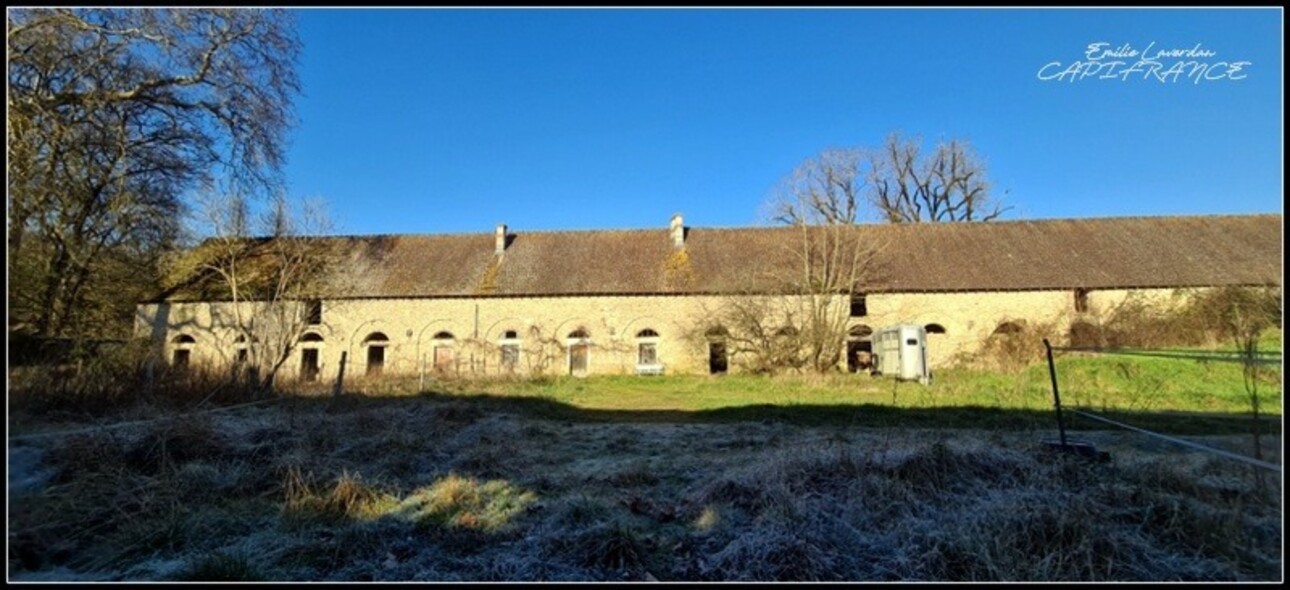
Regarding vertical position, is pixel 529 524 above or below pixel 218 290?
below

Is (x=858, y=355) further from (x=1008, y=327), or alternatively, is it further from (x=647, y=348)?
(x=647, y=348)

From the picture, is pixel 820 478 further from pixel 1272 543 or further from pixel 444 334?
pixel 444 334

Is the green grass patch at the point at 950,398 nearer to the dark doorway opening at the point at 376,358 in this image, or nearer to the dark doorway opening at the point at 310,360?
the dark doorway opening at the point at 376,358

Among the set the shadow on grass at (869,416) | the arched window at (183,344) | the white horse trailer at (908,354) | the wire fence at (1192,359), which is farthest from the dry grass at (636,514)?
the arched window at (183,344)

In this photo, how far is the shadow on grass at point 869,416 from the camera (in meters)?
8.39

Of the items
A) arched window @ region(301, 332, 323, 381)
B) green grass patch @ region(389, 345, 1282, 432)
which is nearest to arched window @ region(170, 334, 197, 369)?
arched window @ region(301, 332, 323, 381)

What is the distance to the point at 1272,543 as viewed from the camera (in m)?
3.74

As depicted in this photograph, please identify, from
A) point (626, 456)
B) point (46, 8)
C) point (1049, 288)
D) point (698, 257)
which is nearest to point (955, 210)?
point (1049, 288)

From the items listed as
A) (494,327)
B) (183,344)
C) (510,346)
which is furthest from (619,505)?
(183,344)

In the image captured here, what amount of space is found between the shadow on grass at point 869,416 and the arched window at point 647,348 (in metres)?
11.1

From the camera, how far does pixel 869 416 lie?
973 cm

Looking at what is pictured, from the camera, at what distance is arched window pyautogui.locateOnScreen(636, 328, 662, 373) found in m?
24.1

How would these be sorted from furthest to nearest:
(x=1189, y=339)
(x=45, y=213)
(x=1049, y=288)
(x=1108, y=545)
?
1. (x=1049, y=288)
2. (x=1189, y=339)
3. (x=45, y=213)
4. (x=1108, y=545)

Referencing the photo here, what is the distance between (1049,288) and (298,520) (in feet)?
80.8
